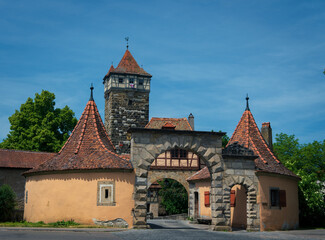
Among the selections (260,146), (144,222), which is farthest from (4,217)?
(260,146)

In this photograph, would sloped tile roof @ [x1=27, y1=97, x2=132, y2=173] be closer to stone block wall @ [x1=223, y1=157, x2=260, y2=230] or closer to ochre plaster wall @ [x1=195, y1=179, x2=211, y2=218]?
stone block wall @ [x1=223, y1=157, x2=260, y2=230]

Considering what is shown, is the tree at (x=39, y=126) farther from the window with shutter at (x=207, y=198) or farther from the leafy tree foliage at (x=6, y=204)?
the window with shutter at (x=207, y=198)

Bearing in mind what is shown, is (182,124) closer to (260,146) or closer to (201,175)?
(201,175)

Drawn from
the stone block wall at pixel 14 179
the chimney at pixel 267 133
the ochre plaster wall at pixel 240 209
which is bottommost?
the ochre plaster wall at pixel 240 209

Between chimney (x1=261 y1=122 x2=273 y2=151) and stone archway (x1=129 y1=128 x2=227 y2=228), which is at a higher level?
chimney (x1=261 y1=122 x2=273 y2=151)

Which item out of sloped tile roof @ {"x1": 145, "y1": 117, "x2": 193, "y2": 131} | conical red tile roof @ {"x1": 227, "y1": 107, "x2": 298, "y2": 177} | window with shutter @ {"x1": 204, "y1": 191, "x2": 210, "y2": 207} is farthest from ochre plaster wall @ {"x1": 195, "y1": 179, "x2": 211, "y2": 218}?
sloped tile roof @ {"x1": 145, "y1": 117, "x2": 193, "y2": 131}

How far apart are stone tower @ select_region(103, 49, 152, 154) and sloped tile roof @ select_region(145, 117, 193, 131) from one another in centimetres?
712

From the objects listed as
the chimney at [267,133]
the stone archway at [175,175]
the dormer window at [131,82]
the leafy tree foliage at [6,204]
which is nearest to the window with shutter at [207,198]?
the chimney at [267,133]

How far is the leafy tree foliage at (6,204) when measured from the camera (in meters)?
20.3

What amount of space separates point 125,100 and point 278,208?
2639cm

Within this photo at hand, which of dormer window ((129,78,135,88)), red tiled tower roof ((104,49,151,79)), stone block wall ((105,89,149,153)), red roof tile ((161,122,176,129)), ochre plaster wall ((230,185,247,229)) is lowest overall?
ochre plaster wall ((230,185,247,229))

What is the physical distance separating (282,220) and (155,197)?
1915 cm

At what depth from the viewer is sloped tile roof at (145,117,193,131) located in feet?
117

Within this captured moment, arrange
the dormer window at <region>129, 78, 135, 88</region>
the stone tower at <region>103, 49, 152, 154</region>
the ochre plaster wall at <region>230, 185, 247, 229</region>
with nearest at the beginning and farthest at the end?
the ochre plaster wall at <region>230, 185, 247, 229</region>, the stone tower at <region>103, 49, 152, 154</region>, the dormer window at <region>129, 78, 135, 88</region>
